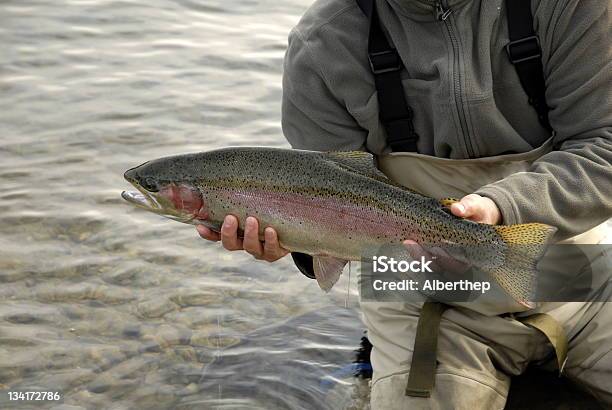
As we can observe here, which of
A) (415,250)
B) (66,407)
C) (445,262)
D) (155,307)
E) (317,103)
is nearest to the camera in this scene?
(415,250)

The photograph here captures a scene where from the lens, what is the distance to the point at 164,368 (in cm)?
389

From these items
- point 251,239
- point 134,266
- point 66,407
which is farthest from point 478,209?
point 134,266

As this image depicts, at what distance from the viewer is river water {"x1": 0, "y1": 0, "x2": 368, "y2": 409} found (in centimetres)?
381

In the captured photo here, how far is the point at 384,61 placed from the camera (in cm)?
331

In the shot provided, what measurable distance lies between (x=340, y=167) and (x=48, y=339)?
180cm

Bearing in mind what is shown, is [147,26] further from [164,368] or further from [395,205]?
[395,205]

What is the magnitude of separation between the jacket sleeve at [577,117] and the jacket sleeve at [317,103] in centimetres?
68

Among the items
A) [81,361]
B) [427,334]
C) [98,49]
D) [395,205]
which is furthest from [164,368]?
[98,49]

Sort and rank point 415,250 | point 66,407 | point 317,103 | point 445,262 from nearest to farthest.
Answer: point 415,250 < point 445,262 < point 317,103 < point 66,407

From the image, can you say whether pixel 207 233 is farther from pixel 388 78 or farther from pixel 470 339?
pixel 470 339

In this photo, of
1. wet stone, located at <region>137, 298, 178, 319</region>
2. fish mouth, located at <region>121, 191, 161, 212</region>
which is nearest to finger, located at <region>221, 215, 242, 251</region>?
fish mouth, located at <region>121, 191, 161, 212</region>

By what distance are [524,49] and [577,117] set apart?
11.4 inches

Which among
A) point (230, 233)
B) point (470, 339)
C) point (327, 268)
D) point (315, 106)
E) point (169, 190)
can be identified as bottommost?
point (470, 339)

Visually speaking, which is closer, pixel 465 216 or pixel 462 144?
pixel 465 216
